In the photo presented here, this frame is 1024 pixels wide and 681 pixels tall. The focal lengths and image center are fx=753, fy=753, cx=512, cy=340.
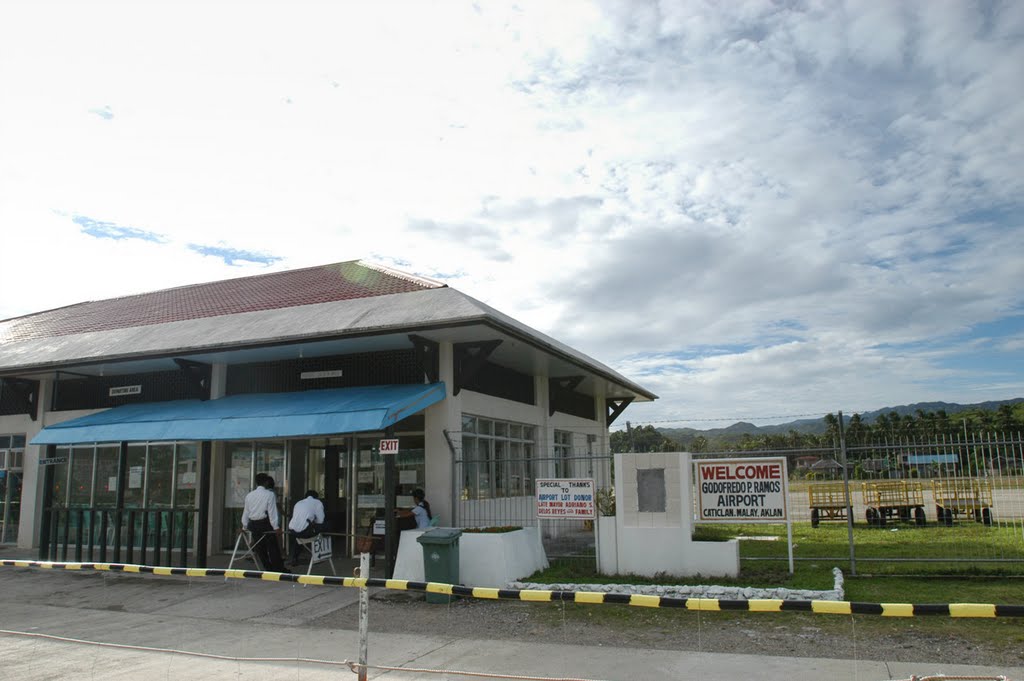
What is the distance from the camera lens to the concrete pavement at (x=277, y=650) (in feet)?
22.5

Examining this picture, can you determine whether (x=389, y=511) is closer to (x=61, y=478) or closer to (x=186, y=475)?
(x=186, y=475)

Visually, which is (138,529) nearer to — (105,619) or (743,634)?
(105,619)

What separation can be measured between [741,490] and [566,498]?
2664 millimetres

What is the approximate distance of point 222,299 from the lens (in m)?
18.9

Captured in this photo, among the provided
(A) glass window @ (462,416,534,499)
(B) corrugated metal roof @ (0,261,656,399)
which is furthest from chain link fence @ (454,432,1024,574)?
(B) corrugated metal roof @ (0,261,656,399)

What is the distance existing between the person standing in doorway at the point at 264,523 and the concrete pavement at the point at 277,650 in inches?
50.4

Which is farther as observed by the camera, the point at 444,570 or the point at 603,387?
the point at 603,387

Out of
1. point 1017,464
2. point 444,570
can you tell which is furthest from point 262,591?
point 1017,464

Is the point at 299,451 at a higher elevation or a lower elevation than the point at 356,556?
higher

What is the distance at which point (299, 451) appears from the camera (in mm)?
15531

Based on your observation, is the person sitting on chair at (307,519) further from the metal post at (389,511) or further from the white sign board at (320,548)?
the metal post at (389,511)

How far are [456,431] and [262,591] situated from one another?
411 cm

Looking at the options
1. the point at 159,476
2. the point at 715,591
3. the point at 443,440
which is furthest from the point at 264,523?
the point at 715,591

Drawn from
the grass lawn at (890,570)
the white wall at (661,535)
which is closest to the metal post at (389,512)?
the grass lawn at (890,570)
